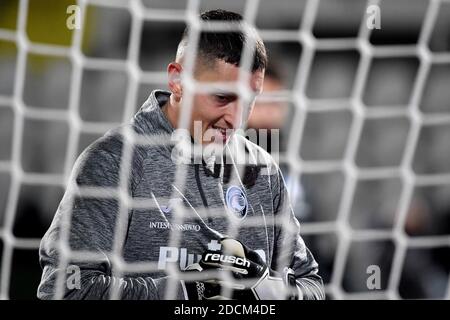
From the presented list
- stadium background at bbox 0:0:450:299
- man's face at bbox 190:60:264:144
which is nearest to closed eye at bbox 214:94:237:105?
man's face at bbox 190:60:264:144

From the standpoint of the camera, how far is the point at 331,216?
4.22 feet

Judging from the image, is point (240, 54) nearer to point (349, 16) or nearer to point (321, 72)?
point (349, 16)

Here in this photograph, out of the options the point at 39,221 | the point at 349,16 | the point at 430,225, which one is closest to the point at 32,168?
the point at 39,221

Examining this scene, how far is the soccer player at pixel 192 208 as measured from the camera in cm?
96

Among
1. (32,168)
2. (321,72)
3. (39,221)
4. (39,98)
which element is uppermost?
(321,72)

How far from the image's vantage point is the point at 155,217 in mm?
992

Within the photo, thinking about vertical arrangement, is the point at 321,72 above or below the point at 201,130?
above

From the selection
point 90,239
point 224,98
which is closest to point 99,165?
point 90,239

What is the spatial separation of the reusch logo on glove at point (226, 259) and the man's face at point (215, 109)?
18 centimetres

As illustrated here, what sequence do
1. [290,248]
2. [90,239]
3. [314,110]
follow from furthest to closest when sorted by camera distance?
[314,110], [290,248], [90,239]

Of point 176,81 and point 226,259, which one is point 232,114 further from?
point 226,259

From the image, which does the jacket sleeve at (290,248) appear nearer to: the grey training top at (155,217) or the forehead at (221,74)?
the grey training top at (155,217)

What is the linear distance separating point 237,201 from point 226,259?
97 millimetres
